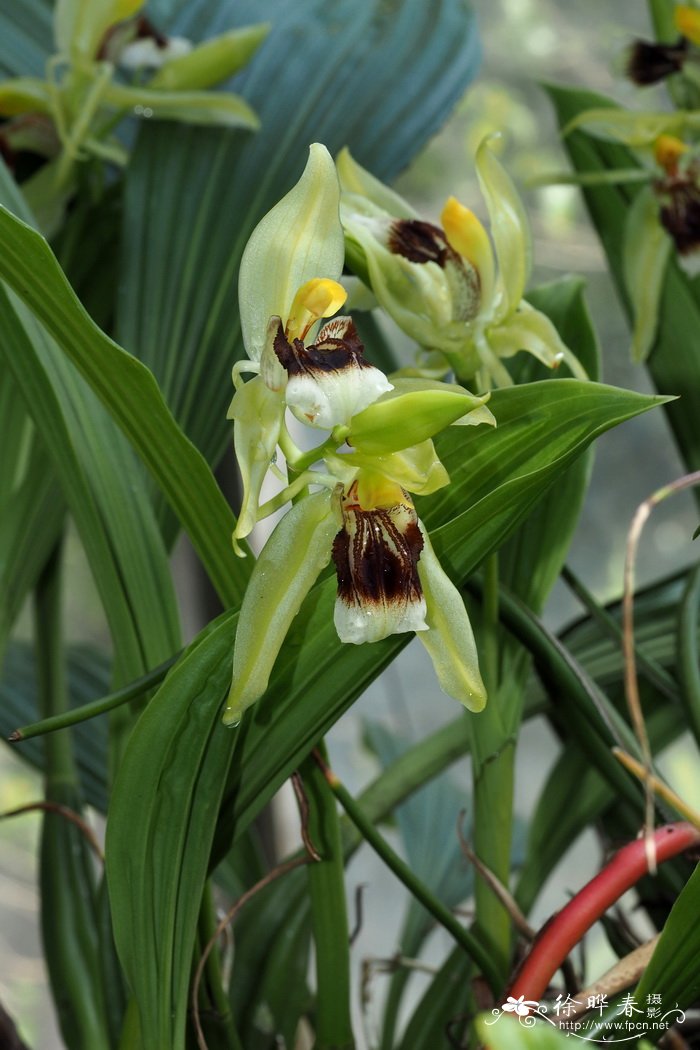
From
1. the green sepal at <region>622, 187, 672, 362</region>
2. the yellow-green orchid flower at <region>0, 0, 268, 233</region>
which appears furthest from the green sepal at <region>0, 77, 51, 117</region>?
the green sepal at <region>622, 187, 672, 362</region>

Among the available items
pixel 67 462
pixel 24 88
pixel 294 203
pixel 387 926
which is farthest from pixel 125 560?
pixel 387 926

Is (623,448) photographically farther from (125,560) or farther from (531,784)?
(125,560)

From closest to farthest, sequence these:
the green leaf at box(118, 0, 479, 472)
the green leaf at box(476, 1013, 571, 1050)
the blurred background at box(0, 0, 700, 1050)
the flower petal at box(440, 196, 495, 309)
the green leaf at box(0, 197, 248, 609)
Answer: the green leaf at box(476, 1013, 571, 1050), the green leaf at box(0, 197, 248, 609), the flower petal at box(440, 196, 495, 309), the green leaf at box(118, 0, 479, 472), the blurred background at box(0, 0, 700, 1050)

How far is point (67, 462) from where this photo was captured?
1.29 feet

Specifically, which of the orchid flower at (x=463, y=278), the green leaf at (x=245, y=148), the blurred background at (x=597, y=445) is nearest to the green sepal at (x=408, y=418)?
the orchid flower at (x=463, y=278)

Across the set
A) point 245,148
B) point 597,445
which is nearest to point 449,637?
point 245,148

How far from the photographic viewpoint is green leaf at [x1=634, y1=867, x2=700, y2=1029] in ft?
1.04

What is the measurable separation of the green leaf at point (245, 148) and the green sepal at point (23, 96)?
0.06 metres

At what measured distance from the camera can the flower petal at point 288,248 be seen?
32cm

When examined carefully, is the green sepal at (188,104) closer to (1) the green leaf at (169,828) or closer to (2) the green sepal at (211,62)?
(2) the green sepal at (211,62)

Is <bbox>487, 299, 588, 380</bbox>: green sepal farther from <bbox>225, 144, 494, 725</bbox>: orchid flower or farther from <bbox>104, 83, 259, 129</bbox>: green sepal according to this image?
<bbox>104, 83, 259, 129</bbox>: green sepal

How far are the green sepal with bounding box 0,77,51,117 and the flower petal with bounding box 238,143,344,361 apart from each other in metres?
0.32

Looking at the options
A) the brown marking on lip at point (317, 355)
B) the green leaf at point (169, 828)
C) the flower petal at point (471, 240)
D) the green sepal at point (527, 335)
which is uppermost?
the flower petal at point (471, 240)

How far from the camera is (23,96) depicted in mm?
572
